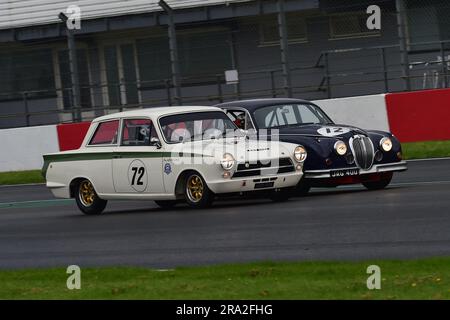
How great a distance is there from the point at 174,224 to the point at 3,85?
19592mm

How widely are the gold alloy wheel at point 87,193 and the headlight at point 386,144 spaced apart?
398 centimetres

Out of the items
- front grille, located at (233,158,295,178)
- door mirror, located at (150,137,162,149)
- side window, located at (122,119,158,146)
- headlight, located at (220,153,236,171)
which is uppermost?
side window, located at (122,119,158,146)

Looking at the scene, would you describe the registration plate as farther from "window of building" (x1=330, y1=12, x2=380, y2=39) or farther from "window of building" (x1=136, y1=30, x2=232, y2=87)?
"window of building" (x1=330, y1=12, x2=380, y2=39)

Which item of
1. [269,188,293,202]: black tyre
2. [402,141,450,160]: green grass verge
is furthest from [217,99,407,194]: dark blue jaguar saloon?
[402,141,450,160]: green grass verge

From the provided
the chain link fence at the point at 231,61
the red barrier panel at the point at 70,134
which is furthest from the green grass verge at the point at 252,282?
the chain link fence at the point at 231,61

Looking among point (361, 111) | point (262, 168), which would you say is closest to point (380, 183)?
point (262, 168)

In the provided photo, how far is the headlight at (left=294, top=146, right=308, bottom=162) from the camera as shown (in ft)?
50.8

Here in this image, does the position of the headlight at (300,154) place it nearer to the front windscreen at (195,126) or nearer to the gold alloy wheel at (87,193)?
the front windscreen at (195,126)

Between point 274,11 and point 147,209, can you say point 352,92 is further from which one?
point 147,209

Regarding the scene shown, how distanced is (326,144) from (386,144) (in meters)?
0.90

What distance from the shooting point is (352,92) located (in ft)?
88.9

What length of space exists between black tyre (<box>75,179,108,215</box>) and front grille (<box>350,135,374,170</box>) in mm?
3516

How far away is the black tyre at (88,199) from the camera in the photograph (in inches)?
660
